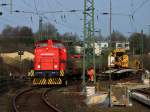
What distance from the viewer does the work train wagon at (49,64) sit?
131ft

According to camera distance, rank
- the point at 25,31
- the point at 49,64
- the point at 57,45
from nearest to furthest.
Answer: the point at 49,64
the point at 57,45
the point at 25,31

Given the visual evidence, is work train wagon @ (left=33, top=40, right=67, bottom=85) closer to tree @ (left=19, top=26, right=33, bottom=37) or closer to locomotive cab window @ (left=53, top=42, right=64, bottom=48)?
locomotive cab window @ (left=53, top=42, right=64, bottom=48)

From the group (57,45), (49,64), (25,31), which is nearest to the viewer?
(49,64)

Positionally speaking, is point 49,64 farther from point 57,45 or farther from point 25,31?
point 25,31

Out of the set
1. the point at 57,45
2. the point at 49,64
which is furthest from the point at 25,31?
the point at 49,64

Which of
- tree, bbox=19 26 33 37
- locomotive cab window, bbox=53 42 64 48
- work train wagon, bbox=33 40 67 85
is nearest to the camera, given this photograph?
work train wagon, bbox=33 40 67 85

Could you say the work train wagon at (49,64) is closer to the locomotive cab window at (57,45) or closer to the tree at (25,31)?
the locomotive cab window at (57,45)

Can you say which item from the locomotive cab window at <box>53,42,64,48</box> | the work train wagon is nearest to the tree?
the locomotive cab window at <box>53,42,64,48</box>

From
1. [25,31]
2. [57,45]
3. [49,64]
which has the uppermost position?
[25,31]

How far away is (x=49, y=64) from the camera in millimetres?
40562

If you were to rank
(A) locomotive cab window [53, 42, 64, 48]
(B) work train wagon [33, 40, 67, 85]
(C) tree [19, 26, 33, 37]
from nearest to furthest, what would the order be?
(B) work train wagon [33, 40, 67, 85], (A) locomotive cab window [53, 42, 64, 48], (C) tree [19, 26, 33, 37]

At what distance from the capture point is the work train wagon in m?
40.0

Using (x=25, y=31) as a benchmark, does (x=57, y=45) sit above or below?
below

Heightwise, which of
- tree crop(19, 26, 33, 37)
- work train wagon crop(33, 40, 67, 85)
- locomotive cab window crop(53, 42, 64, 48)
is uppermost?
tree crop(19, 26, 33, 37)
